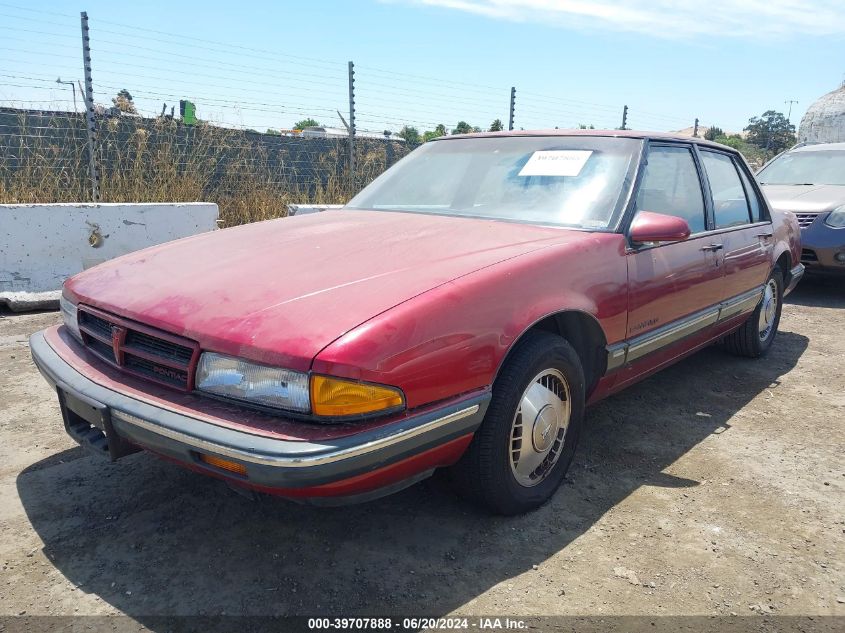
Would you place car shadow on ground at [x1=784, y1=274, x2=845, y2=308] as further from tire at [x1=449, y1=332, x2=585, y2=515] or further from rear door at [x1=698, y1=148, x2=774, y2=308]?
tire at [x1=449, y1=332, x2=585, y2=515]

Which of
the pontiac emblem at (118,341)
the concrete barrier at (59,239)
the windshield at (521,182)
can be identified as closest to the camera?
the pontiac emblem at (118,341)

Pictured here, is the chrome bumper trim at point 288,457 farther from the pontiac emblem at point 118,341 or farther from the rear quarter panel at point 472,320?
the pontiac emblem at point 118,341

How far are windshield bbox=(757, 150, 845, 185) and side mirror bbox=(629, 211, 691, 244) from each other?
5.87 metres

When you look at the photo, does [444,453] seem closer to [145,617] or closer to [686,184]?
[145,617]

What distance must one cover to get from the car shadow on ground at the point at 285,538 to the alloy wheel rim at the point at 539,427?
0.18m

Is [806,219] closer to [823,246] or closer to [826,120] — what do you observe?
[823,246]

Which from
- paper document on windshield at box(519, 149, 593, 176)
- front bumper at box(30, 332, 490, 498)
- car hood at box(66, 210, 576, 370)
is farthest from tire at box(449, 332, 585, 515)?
paper document on windshield at box(519, 149, 593, 176)

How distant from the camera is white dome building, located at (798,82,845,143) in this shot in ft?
72.0

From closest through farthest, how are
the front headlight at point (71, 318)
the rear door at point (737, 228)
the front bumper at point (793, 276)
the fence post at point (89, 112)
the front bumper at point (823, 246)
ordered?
1. the front headlight at point (71, 318)
2. the rear door at point (737, 228)
3. the front bumper at point (793, 276)
4. the front bumper at point (823, 246)
5. the fence post at point (89, 112)

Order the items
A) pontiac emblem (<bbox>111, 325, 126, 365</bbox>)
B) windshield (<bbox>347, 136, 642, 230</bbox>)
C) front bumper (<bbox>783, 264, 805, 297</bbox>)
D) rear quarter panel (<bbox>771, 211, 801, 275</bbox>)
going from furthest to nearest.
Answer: front bumper (<bbox>783, 264, 805, 297</bbox>), rear quarter panel (<bbox>771, 211, 801, 275</bbox>), windshield (<bbox>347, 136, 642, 230</bbox>), pontiac emblem (<bbox>111, 325, 126, 365</bbox>)

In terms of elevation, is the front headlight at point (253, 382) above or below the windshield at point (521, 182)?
below

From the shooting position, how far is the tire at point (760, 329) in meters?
4.54

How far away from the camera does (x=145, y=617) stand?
1.98m

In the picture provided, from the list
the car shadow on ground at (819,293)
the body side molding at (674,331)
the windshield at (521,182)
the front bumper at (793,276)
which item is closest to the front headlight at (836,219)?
the car shadow on ground at (819,293)
